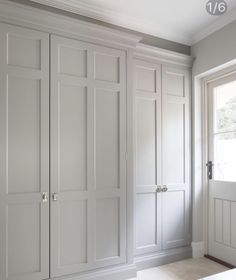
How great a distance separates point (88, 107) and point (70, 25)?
2.39 ft

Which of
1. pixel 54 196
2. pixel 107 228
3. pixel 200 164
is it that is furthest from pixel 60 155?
pixel 200 164

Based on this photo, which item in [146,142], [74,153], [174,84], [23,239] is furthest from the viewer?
[174,84]

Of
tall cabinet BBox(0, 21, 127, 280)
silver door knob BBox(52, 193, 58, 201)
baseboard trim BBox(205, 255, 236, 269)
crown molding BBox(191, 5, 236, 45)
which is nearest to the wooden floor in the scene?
baseboard trim BBox(205, 255, 236, 269)

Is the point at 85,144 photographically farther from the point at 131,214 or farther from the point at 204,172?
the point at 204,172

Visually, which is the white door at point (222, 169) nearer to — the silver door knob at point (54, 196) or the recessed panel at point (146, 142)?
the recessed panel at point (146, 142)

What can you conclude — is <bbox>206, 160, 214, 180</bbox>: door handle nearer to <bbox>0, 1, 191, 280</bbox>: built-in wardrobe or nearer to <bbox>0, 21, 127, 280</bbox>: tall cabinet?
<bbox>0, 1, 191, 280</bbox>: built-in wardrobe

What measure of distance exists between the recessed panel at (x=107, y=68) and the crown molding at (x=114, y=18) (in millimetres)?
500

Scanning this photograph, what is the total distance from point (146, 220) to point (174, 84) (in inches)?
63.6

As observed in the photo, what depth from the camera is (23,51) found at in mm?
2096

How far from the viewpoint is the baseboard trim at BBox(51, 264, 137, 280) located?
2.25m

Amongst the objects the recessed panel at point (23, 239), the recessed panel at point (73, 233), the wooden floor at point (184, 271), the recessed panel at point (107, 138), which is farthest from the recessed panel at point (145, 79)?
the wooden floor at point (184, 271)

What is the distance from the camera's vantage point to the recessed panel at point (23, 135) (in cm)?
203

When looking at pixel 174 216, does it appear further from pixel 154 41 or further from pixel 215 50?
pixel 154 41

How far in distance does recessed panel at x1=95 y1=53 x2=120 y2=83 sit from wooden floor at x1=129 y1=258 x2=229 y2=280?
1991mm
